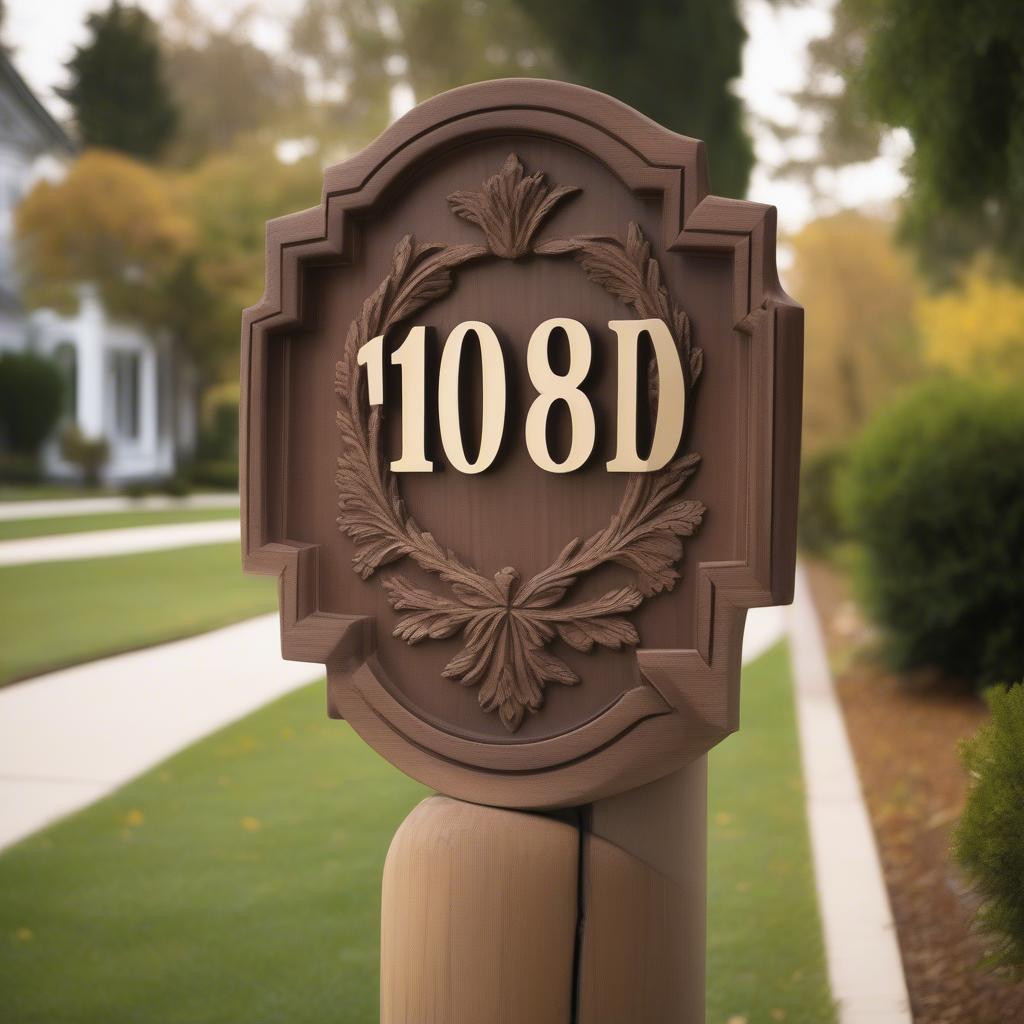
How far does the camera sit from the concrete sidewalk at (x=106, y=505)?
50.6ft

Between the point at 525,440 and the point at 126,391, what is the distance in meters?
26.1

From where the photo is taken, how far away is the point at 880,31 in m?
4.11

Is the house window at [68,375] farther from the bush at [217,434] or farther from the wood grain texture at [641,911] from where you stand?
A: the wood grain texture at [641,911]

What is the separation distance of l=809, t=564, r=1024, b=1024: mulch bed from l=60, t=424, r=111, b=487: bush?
1537 centimetres

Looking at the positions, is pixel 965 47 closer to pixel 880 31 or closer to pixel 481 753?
pixel 880 31

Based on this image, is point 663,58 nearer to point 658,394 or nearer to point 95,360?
point 658,394

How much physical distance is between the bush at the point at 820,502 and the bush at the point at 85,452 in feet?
40.8

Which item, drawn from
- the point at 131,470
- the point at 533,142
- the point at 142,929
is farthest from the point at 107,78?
the point at 533,142

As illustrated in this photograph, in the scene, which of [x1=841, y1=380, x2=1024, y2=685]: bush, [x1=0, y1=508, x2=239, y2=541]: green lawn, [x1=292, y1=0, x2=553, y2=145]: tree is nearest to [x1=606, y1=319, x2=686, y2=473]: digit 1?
[x1=841, y1=380, x2=1024, y2=685]: bush

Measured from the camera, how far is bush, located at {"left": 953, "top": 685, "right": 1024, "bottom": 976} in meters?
1.89

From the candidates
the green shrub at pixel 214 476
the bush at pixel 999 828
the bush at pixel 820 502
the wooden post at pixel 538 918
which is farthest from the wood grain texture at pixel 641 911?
the green shrub at pixel 214 476

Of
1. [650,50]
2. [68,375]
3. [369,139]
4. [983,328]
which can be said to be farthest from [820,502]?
[68,375]

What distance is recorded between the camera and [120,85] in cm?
1681

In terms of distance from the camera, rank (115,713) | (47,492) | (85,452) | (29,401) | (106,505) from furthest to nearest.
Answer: (85,452) < (29,401) < (47,492) < (106,505) < (115,713)
